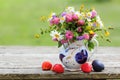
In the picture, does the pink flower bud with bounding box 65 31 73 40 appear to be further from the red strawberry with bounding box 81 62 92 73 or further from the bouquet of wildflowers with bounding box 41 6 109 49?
the red strawberry with bounding box 81 62 92 73

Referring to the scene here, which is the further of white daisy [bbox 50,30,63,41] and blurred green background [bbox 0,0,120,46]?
blurred green background [bbox 0,0,120,46]

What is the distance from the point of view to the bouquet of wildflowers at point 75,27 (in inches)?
123

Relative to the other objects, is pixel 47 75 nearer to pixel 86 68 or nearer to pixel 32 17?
pixel 86 68

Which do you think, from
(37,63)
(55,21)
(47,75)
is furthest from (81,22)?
(37,63)

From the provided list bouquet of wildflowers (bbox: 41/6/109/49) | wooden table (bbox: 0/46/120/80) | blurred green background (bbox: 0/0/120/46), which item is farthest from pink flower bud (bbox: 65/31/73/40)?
blurred green background (bbox: 0/0/120/46)

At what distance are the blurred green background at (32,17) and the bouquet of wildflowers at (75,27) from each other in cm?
416

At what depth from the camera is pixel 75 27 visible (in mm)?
3148

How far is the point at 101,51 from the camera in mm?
4090

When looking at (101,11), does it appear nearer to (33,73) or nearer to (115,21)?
(115,21)

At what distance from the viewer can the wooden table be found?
10.3ft

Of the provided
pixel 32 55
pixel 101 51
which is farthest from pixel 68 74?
pixel 101 51

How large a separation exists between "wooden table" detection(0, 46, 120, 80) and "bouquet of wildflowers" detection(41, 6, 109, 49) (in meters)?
0.21

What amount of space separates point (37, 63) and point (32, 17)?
6020mm

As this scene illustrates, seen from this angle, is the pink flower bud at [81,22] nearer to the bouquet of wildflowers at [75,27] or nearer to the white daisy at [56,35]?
the bouquet of wildflowers at [75,27]
